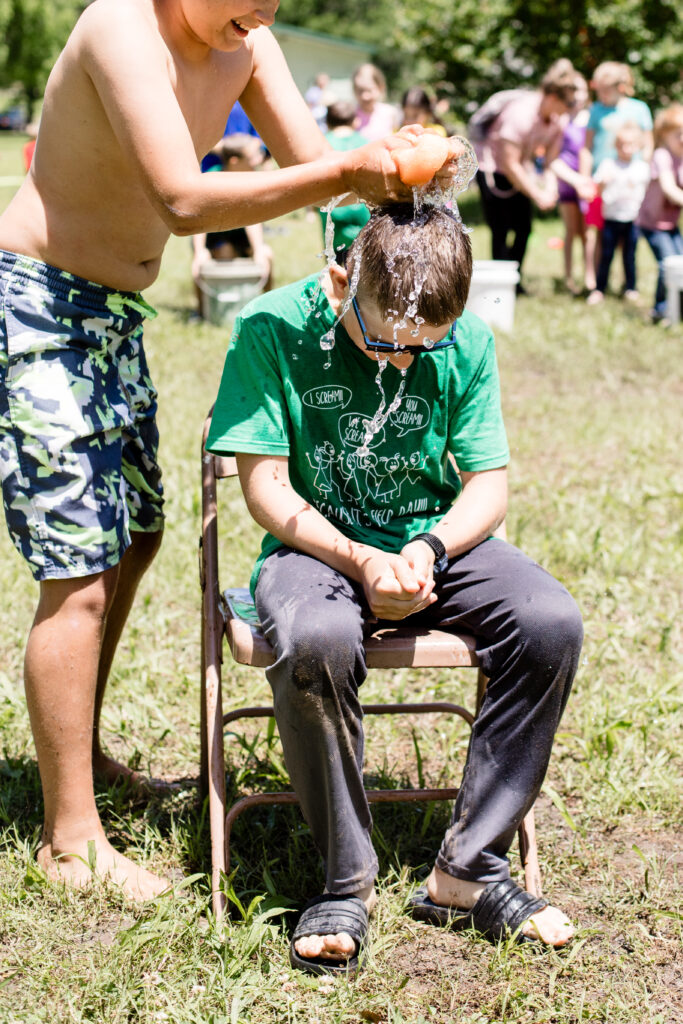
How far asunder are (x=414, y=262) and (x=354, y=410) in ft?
1.23

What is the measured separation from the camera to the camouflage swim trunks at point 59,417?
2.25 meters

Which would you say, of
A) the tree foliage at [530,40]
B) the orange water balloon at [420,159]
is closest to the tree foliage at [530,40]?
the tree foliage at [530,40]

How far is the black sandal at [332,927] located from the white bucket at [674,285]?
7097 millimetres

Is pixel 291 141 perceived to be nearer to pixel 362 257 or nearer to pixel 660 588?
pixel 362 257

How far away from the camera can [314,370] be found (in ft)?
7.92

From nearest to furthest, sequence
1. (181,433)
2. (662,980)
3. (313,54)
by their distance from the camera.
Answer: (662,980) < (181,433) < (313,54)

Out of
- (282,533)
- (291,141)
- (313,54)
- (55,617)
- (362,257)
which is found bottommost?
(313,54)

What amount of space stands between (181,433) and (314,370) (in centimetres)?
317

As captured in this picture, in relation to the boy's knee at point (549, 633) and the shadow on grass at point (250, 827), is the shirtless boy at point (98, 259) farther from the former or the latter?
the boy's knee at point (549, 633)

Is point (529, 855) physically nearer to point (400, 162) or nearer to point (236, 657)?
point (236, 657)

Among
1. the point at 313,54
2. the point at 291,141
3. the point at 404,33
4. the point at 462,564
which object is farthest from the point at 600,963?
the point at 313,54

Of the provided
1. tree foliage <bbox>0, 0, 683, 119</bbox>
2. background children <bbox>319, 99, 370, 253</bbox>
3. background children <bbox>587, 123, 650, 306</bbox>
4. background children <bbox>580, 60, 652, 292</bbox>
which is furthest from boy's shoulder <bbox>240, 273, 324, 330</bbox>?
tree foliage <bbox>0, 0, 683, 119</bbox>

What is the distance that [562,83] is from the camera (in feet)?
28.9

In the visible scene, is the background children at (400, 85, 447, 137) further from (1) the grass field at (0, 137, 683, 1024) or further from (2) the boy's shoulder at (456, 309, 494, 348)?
(2) the boy's shoulder at (456, 309, 494, 348)
